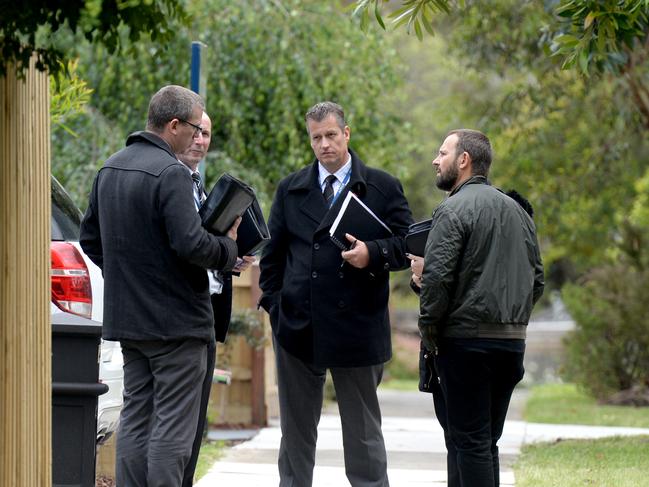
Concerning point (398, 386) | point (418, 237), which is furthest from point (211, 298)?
point (398, 386)

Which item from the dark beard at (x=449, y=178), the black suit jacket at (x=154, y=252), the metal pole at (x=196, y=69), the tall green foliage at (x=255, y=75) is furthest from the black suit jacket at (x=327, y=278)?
the tall green foliage at (x=255, y=75)

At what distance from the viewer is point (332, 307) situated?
591 cm

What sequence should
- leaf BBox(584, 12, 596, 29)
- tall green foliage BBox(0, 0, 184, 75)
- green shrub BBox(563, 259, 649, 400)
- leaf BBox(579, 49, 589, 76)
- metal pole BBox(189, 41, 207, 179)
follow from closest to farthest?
tall green foliage BBox(0, 0, 184, 75) → leaf BBox(579, 49, 589, 76) → leaf BBox(584, 12, 596, 29) → metal pole BBox(189, 41, 207, 179) → green shrub BBox(563, 259, 649, 400)

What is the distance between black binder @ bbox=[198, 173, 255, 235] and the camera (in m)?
5.17

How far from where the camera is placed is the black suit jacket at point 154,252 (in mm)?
4984

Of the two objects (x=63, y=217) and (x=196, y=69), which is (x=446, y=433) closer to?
(x=63, y=217)

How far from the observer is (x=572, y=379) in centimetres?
1602

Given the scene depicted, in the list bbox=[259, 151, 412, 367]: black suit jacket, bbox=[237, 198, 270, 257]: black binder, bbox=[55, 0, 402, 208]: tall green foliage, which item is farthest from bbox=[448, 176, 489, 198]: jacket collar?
bbox=[55, 0, 402, 208]: tall green foliage

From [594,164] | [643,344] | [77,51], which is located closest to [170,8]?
[77,51]

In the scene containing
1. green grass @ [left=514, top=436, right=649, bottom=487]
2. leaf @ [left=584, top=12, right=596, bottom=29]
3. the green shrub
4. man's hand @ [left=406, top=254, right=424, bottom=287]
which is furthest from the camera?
the green shrub

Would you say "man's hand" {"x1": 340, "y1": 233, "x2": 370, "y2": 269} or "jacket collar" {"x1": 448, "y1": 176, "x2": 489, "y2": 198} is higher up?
"jacket collar" {"x1": 448, "y1": 176, "x2": 489, "y2": 198}

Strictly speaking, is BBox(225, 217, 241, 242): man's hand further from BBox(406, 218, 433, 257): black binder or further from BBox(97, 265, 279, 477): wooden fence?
BBox(97, 265, 279, 477): wooden fence

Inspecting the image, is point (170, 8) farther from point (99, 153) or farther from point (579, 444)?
point (99, 153)

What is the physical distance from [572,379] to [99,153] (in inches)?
305
